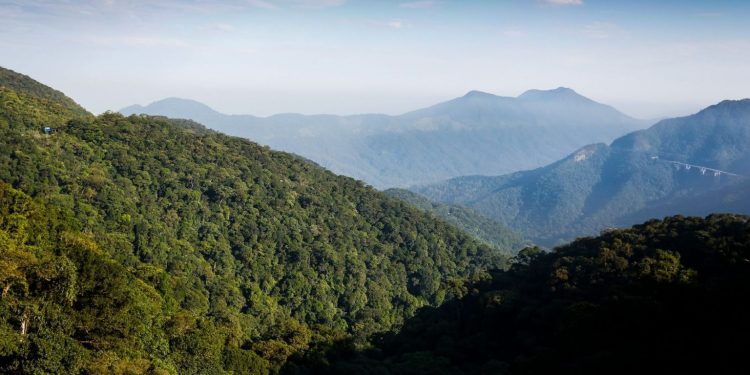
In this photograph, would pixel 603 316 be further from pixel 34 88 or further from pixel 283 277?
pixel 34 88

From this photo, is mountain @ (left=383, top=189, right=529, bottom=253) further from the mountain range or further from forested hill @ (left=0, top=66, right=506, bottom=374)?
the mountain range

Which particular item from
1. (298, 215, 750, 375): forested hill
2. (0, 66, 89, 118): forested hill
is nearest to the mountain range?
(298, 215, 750, 375): forested hill

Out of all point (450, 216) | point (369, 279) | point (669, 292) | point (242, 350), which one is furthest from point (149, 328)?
point (450, 216)

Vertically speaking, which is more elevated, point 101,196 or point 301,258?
point 101,196

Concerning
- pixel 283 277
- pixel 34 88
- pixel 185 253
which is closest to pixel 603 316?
pixel 185 253

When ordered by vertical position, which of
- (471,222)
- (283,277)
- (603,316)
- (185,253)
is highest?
(603,316)

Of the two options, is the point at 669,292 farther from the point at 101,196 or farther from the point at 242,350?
the point at 101,196

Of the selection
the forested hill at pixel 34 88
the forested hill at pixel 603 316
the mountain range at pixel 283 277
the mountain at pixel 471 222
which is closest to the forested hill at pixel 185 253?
the mountain range at pixel 283 277
